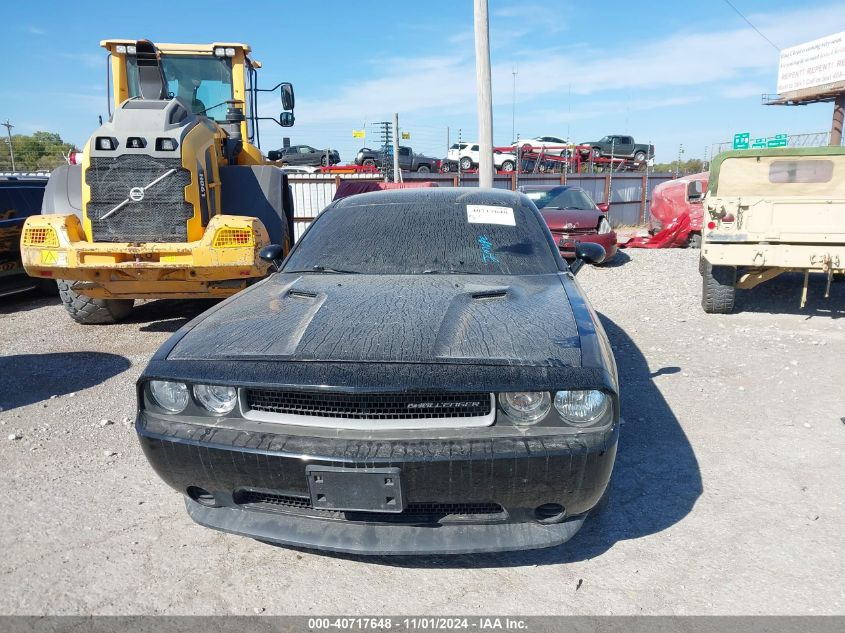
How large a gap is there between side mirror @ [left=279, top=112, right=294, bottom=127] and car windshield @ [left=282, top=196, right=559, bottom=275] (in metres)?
4.21

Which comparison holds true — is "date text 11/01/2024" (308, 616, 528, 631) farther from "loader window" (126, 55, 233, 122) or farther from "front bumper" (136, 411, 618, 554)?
"loader window" (126, 55, 233, 122)

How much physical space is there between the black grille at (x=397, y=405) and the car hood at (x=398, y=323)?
0.42 feet

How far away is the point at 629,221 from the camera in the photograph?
2133 centimetres

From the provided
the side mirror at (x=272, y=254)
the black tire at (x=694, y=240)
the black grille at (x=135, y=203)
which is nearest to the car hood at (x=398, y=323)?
the side mirror at (x=272, y=254)

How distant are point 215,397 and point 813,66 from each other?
44429 mm

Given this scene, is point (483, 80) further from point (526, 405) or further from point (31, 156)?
point (31, 156)

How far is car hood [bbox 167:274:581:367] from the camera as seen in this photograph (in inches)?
88.7

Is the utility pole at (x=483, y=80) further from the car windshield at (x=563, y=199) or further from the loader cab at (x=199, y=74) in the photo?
the loader cab at (x=199, y=74)

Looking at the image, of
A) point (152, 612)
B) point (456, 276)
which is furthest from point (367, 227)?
point (152, 612)

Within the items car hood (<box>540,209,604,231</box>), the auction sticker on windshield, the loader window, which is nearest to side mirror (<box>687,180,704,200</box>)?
car hood (<box>540,209,604,231</box>)

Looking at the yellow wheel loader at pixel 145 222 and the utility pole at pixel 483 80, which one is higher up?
the utility pole at pixel 483 80

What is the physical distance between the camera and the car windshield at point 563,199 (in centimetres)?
1112

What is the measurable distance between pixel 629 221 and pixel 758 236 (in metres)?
15.6

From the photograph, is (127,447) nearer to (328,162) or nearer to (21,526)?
(21,526)
